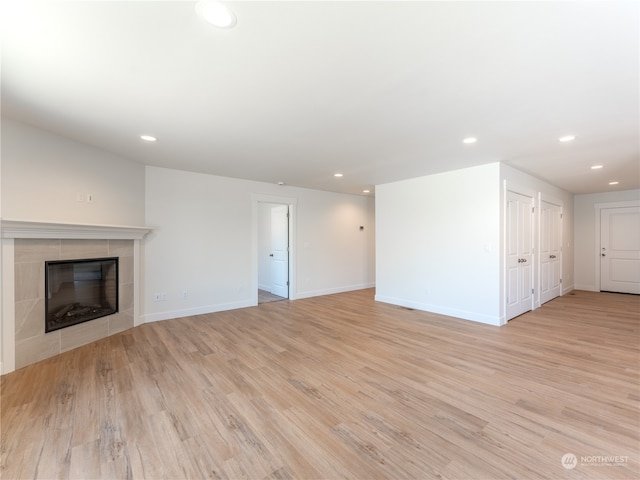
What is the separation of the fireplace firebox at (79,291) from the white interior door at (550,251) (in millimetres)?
7270

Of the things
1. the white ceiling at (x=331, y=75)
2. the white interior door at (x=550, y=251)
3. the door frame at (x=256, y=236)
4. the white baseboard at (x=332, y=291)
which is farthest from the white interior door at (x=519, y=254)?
the door frame at (x=256, y=236)

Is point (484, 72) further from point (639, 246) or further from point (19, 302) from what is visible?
Result: point (639, 246)

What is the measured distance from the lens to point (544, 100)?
231 cm

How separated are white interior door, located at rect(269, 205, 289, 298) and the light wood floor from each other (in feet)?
8.22

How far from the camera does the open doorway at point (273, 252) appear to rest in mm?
6270

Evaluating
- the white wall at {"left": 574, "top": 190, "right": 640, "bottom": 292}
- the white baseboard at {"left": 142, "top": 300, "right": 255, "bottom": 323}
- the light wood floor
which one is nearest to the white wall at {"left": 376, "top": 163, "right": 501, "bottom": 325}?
the light wood floor

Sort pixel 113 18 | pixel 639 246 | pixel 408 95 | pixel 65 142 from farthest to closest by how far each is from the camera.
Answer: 1. pixel 639 246
2. pixel 65 142
3. pixel 408 95
4. pixel 113 18

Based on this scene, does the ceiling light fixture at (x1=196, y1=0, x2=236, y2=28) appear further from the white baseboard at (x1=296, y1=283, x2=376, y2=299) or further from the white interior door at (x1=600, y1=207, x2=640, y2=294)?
the white interior door at (x1=600, y1=207, x2=640, y2=294)

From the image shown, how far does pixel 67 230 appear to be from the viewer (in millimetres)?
3232

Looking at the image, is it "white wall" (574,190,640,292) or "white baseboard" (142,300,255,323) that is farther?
"white wall" (574,190,640,292)

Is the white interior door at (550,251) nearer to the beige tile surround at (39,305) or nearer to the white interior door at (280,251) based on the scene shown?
the white interior door at (280,251)

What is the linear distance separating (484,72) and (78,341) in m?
4.91

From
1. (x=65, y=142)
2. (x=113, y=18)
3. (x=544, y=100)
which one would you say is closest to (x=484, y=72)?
(x=544, y=100)

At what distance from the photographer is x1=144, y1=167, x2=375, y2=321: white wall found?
4.56 meters
